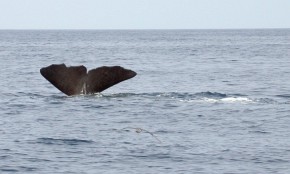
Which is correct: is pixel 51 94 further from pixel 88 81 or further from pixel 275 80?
pixel 275 80

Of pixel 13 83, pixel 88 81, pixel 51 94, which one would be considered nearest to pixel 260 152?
pixel 88 81

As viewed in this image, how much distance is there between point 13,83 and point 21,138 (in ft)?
61.0

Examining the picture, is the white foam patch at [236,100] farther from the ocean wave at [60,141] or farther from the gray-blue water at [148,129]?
the ocean wave at [60,141]

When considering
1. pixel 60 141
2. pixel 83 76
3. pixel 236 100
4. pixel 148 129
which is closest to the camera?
pixel 60 141

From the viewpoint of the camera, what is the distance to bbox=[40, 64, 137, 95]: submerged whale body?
2675 centimetres

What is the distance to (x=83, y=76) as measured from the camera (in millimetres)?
Answer: 27453

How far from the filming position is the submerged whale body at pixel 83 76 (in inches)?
1053

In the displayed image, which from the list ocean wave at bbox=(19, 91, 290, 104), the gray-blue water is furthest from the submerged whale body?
ocean wave at bbox=(19, 91, 290, 104)

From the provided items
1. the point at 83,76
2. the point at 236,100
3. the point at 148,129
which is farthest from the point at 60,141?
the point at 236,100

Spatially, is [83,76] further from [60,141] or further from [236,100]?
[60,141]

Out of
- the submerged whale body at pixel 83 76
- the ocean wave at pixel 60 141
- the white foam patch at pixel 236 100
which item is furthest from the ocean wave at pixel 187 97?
the ocean wave at pixel 60 141

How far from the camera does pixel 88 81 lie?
28094 mm

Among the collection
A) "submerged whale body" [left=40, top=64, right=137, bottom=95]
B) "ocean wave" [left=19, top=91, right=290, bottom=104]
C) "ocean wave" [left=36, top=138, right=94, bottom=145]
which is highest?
"submerged whale body" [left=40, top=64, right=137, bottom=95]

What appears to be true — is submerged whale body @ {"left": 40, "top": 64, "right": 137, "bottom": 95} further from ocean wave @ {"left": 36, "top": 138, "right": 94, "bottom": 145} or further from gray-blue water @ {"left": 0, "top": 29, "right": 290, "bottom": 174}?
ocean wave @ {"left": 36, "top": 138, "right": 94, "bottom": 145}
